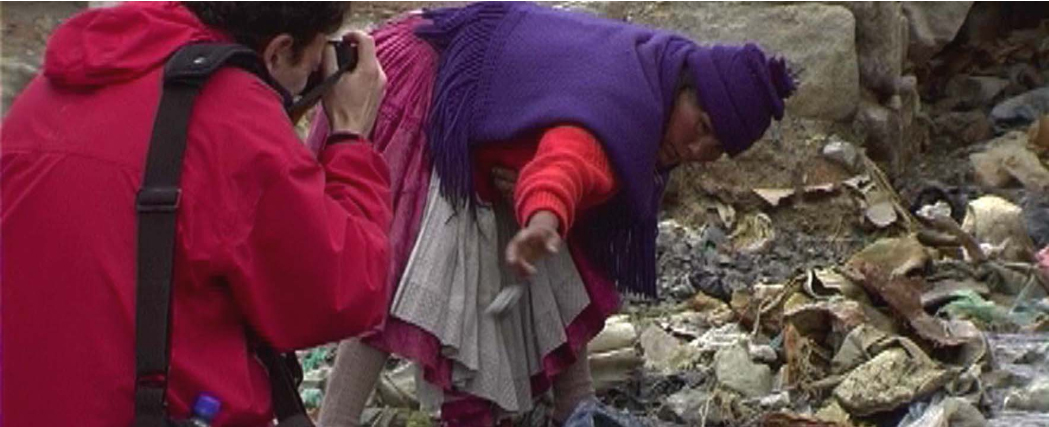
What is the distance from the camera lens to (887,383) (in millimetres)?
4344

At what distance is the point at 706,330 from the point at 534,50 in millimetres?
1539

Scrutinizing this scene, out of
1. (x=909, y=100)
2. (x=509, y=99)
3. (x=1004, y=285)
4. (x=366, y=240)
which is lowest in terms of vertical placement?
(x=909, y=100)

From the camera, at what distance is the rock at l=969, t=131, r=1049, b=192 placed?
7434mm

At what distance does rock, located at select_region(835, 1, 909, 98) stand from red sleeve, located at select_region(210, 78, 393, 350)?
5.11 m

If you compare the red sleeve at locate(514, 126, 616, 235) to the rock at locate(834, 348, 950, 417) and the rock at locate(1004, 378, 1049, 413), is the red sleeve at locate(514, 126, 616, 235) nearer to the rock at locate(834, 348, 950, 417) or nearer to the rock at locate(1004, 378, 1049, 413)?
the rock at locate(834, 348, 950, 417)

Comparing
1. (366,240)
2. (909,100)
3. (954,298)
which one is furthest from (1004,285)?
(366,240)

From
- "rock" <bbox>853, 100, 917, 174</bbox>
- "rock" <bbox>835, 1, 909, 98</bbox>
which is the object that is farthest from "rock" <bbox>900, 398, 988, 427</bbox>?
"rock" <bbox>835, 1, 909, 98</bbox>

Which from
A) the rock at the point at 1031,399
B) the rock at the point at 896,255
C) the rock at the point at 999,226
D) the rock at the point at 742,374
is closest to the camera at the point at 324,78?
the rock at the point at 742,374

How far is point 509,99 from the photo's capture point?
12.5 ft

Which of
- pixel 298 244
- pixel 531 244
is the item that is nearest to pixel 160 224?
pixel 298 244

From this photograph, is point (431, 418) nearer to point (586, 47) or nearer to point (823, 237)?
point (586, 47)

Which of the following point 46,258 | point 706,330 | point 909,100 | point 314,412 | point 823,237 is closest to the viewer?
point 46,258

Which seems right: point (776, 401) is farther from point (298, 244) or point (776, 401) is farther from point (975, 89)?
point (975, 89)

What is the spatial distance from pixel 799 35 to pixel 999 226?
4.70 ft
